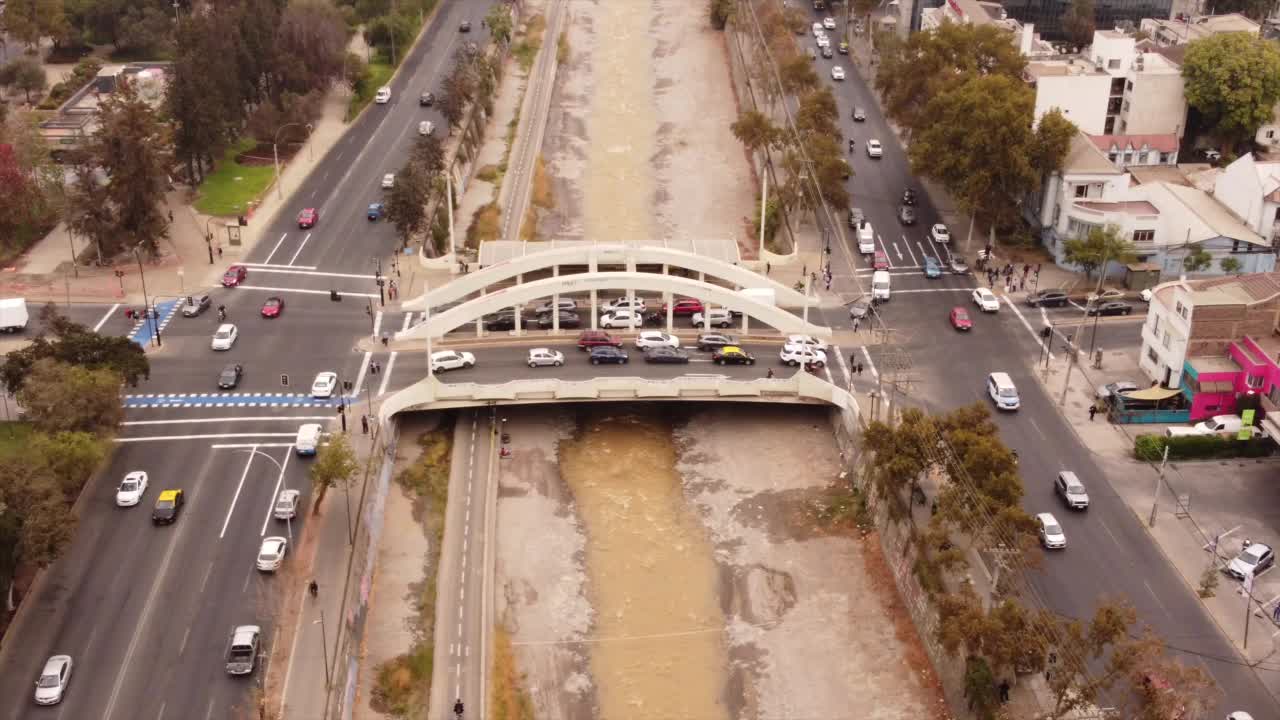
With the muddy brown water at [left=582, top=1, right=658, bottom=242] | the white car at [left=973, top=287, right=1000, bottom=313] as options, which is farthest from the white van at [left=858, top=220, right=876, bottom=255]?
the muddy brown water at [left=582, top=1, right=658, bottom=242]

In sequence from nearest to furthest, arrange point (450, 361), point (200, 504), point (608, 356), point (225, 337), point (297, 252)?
1. point (200, 504)
2. point (450, 361)
3. point (608, 356)
4. point (225, 337)
5. point (297, 252)

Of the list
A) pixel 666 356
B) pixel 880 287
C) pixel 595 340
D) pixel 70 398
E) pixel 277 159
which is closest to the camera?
pixel 70 398

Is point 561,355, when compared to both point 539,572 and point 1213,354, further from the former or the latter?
point 1213,354

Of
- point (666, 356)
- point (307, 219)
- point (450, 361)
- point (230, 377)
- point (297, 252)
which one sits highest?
point (307, 219)

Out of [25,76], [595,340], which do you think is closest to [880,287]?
[595,340]

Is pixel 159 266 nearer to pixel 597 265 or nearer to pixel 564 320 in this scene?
pixel 564 320

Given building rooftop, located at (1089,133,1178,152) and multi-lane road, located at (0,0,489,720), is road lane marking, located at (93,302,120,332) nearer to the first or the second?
multi-lane road, located at (0,0,489,720)
